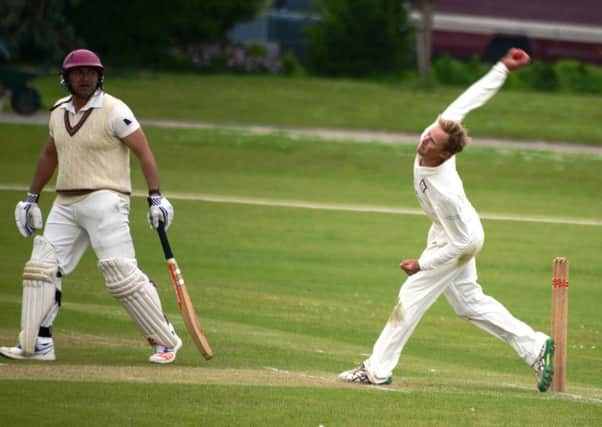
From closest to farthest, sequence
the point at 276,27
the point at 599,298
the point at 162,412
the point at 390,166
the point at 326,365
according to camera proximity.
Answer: the point at 162,412 < the point at 326,365 < the point at 599,298 < the point at 390,166 < the point at 276,27

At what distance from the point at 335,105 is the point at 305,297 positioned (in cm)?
2325

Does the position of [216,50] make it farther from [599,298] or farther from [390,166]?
[599,298]

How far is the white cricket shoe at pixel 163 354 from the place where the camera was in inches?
403

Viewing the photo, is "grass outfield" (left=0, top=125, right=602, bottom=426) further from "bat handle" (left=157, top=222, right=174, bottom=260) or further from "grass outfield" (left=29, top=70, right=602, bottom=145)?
"grass outfield" (left=29, top=70, right=602, bottom=145)

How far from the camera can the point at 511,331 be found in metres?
9.98

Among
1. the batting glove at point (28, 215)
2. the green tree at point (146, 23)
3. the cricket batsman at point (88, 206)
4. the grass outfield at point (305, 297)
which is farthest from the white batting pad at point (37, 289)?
the green tree at point (146, 23)

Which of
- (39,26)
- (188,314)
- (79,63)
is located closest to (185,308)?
(188,314)

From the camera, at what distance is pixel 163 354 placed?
10.3 metres

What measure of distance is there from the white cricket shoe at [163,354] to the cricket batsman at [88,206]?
0.21 m

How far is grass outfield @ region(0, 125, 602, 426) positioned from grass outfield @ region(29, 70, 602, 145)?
3.38 meters

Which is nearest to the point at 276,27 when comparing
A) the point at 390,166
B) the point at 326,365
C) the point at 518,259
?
the point at 390,166

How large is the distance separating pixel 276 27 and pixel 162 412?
1938 inches

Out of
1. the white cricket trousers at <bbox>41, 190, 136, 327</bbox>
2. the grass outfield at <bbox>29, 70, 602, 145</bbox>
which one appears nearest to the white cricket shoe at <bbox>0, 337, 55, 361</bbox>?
the white cricket trousers at <bbox>41, 190, 136, 327</bbox>

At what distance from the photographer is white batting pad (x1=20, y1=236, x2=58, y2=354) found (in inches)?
393
